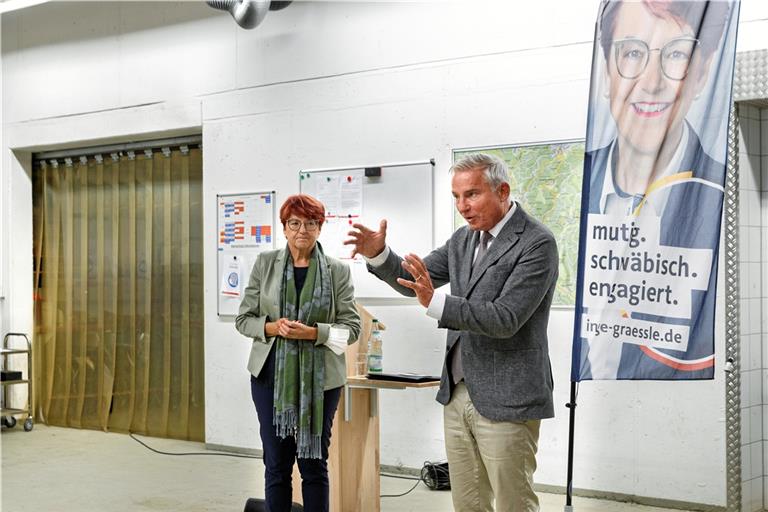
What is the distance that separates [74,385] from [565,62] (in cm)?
501

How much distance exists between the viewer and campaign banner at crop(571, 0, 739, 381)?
113 inches

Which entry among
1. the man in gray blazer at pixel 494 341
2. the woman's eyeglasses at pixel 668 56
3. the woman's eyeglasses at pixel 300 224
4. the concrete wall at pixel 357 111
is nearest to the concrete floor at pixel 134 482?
the concrete wall at pixel 357 111

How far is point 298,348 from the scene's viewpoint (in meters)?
3.91

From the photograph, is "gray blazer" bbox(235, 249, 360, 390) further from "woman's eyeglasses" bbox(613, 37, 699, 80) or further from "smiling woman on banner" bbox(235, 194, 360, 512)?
"woman's eyeglasses" bbox(613, 37, 699, 80)

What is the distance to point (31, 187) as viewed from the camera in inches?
327

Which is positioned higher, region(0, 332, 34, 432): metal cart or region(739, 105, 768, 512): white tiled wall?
region(739, 105, 768, 512): white tiled wall

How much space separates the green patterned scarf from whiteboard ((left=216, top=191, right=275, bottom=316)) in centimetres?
253

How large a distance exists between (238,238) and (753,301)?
137 inches

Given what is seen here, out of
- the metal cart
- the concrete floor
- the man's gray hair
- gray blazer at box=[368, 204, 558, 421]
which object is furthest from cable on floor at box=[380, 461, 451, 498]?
the metal cart

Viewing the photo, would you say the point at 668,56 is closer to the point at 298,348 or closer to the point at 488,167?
the point at 488,167

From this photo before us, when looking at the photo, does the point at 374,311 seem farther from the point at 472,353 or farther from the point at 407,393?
the point at 472,353

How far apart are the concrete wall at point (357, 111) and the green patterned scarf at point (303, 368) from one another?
183cm

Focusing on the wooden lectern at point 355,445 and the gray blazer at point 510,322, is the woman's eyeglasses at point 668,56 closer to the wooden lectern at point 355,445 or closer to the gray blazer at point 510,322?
the gray blazer at point 510,322

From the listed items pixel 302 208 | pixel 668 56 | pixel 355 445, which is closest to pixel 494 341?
pixel 668 56
